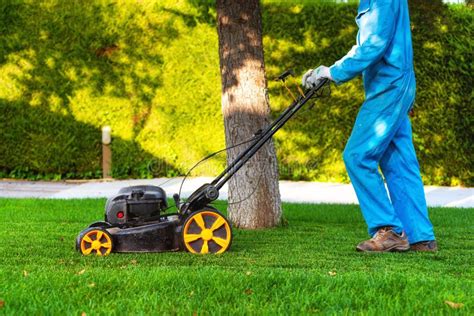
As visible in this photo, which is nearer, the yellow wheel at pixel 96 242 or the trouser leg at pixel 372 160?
the yellow wheel at pixel 96 242

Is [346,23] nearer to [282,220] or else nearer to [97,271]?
[282,220]

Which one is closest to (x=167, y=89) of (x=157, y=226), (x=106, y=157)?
(x=106, y=157)

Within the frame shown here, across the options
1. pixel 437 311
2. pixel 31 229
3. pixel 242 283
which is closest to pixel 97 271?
pixel 242 283

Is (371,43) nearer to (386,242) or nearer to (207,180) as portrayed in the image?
(386,242)

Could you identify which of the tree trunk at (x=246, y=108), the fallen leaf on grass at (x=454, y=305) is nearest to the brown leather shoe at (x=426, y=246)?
the tree trunk at (x=246, y=108)

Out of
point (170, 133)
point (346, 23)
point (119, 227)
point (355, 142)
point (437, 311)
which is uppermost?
point (346, 23)

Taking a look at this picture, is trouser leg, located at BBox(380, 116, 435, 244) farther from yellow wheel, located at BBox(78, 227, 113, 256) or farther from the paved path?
the paved path

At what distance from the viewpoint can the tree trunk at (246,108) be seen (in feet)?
22.4

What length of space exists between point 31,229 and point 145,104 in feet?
18.3

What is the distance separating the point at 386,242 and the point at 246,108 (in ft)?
6.72

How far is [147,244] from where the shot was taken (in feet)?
16.5

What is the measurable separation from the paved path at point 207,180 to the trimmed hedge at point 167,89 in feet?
1.02

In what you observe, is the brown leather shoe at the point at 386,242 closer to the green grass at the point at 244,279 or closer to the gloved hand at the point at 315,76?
the green grass at the point at 244,279

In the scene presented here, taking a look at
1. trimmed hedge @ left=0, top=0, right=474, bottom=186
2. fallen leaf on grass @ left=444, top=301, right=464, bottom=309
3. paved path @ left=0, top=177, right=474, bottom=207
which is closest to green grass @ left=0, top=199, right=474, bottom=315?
fallen leaf on grass @ left=444, top=301, right=464, bottom=309
